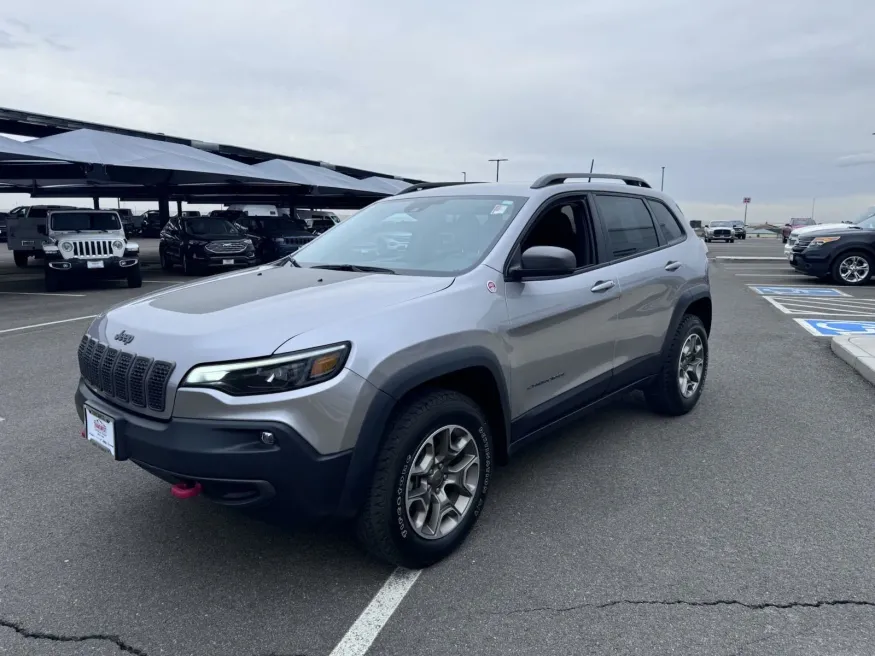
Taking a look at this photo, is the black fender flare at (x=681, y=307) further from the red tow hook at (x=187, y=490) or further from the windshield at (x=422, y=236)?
the red tow hook at (x=187, y=490)

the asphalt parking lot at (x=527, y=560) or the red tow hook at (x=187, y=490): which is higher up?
the red tow hook at (x=187, y=490)

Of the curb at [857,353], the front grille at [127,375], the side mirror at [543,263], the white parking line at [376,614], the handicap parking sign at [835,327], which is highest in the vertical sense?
the side mirror at [543,263]

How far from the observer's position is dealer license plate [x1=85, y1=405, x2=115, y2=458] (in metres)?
2.82

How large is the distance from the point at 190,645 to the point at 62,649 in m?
0.47

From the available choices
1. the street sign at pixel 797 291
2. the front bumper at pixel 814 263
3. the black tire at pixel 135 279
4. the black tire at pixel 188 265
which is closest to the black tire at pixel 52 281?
the black tire at pixel 135 279

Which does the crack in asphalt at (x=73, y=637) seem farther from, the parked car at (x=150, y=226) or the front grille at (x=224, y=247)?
the parked car at (x=150, y=226)

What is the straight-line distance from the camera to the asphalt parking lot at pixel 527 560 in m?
2.54

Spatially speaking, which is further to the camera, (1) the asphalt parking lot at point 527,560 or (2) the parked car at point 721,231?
(2) the parked car at point 721,231

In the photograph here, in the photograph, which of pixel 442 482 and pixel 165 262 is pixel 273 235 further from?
pixel 442 482

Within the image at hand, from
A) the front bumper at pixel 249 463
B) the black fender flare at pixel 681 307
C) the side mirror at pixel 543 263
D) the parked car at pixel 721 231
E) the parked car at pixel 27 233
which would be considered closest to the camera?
the front bumper at pixel 249 463

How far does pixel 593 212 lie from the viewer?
165 inches

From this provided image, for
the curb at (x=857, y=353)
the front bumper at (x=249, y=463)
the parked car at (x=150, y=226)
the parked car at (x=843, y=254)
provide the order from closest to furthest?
the front bumper at (x=249, y=463), the curb at (x=857, y=353), the parked car at (x=843, y=254), the parked car at (x=150, y=226)

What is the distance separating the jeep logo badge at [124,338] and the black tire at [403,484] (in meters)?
1.19

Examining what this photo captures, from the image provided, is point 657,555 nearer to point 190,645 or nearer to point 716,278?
point 190,645
